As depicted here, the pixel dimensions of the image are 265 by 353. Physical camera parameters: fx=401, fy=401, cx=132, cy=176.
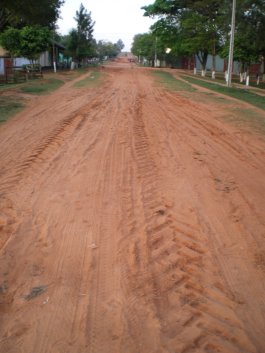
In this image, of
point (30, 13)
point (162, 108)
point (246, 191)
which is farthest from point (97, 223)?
point (30, 13)

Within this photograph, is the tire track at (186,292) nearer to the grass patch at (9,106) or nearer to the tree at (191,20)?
the grass patch at (9,106)

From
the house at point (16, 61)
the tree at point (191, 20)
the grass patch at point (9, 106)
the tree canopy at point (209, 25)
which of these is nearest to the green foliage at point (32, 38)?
the house at point (16, 61)

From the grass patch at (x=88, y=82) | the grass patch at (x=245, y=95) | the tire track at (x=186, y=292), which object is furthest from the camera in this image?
the grass patch at (x=88, y=82)

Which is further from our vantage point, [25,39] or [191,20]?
[191,20]

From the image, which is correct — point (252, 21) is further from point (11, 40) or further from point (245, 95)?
point (11, 40)

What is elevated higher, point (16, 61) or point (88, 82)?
point (16, 61)

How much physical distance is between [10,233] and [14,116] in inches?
340

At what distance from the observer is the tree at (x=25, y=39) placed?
3338 centimetres

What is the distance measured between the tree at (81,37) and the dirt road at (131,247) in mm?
48793

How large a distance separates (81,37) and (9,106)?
43.4 meters

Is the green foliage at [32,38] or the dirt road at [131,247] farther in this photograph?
the green foliage at [32,38]

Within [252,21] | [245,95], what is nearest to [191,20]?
[252,21]

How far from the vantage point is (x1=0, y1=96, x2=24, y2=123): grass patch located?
12.7 meters

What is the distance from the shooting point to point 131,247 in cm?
429
